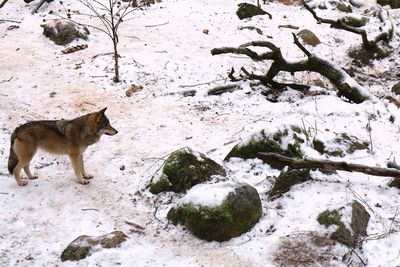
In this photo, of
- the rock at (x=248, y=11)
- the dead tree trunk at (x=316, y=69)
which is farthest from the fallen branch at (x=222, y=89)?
the rock at (x=248, y=11)

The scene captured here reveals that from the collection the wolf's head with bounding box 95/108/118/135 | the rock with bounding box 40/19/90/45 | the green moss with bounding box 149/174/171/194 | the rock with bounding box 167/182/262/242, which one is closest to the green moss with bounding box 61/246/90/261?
the rock with bounding box 167/182/262/242

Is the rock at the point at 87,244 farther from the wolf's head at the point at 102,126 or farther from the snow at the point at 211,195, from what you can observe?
the wolf's head at the point at 102,126

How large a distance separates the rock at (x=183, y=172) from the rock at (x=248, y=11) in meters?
11.7

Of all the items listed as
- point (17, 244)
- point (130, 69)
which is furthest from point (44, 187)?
point (130, 69)

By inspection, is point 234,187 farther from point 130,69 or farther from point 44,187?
point 130,69

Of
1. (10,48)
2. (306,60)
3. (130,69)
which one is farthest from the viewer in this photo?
(10,48)

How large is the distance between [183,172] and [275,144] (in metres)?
1.74

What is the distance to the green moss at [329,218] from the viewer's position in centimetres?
604

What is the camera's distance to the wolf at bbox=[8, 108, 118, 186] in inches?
299

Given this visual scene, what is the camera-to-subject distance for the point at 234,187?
6438 millimetres

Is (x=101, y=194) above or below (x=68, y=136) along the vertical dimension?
below

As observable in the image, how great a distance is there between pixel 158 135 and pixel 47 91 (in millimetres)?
4045

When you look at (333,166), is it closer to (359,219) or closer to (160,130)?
(359,219)

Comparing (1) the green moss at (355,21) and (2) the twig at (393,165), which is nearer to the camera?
(2) the twig at (393,165)
